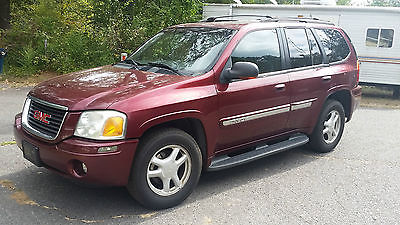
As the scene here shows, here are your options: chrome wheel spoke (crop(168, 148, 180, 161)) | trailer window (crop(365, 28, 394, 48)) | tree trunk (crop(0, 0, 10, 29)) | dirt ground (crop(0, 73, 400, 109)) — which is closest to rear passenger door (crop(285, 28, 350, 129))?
chrome wheel spoke (crop(168, 148, 180, 161))

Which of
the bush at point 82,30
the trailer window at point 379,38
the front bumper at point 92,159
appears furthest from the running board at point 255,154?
the trailer window at point 379,38

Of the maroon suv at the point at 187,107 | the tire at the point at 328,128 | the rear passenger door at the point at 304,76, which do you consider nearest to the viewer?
the maroon suv at the point at 187,107

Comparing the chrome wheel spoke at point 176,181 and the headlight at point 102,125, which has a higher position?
the headlight at point 102,125

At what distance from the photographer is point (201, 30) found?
16.7ft

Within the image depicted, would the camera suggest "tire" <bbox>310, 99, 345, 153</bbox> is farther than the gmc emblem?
Yes

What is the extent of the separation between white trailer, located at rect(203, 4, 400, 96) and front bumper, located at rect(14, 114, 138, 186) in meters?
10.6

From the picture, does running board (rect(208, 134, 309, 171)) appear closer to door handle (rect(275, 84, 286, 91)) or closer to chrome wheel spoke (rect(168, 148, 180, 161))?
chrome wheel spoke (rect(168, 148, 180, 161))

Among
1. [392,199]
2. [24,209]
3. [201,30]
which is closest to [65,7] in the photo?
[201,30]

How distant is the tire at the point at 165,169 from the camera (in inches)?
147

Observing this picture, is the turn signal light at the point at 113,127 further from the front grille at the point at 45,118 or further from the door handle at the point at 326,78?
the door handle at the point at 326,78

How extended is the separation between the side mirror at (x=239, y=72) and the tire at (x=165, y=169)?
79 cm

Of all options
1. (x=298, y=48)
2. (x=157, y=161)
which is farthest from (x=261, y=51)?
(x=157, y=161)

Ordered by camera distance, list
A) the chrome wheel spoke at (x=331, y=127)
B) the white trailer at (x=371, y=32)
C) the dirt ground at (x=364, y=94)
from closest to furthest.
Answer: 1. the chrome wheel spoke at (x=331, y=127)
2. the dirt ground at (x=364, y=94)
3. the white trailer at (x=371, y=32)

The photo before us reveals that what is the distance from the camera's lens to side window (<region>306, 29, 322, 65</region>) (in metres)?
5.66
